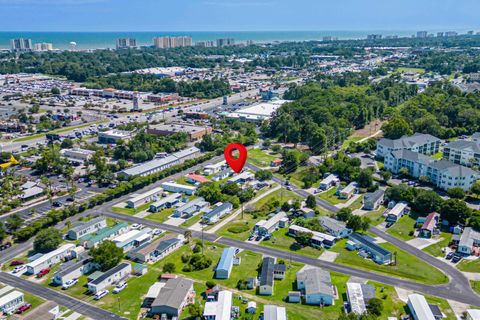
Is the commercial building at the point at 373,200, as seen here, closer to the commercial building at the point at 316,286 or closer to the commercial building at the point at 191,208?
the commercial building at the point at 316,286

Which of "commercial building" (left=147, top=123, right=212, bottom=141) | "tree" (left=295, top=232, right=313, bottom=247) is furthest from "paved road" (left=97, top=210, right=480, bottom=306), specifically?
Result: "commercial building" (left=147, top=123, right=212, bottom=141)

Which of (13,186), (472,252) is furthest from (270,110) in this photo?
(472,252)

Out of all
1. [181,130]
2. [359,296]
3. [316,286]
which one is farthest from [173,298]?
[181,130]

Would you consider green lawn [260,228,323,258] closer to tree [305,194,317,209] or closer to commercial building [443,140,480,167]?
tree [305,194,317,209]

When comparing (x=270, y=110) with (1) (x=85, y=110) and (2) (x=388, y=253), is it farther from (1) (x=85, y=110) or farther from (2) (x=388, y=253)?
(2) (x=388, y=253)

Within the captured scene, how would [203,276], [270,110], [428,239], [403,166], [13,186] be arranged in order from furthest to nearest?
[270,110] → [403,166] → [13,186] → [428,239] → [203,276]

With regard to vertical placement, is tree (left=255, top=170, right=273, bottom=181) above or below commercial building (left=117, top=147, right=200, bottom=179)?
below
